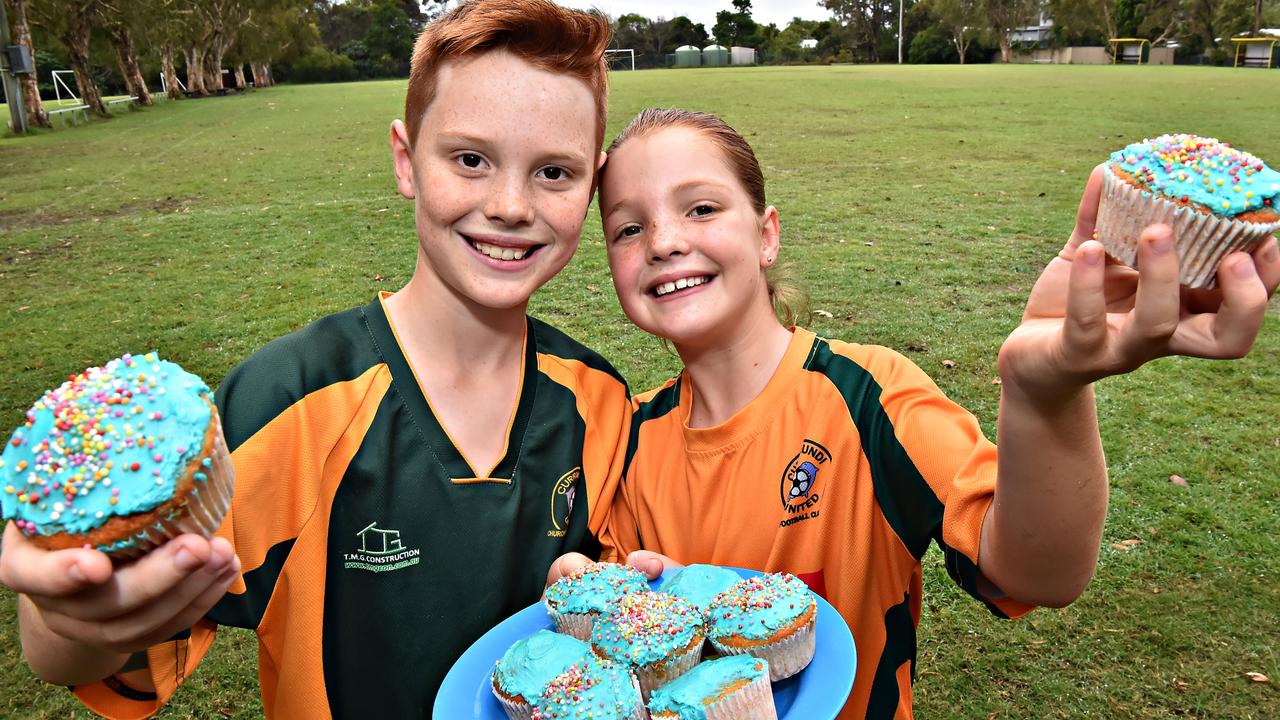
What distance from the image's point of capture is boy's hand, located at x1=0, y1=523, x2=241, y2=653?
1450mm

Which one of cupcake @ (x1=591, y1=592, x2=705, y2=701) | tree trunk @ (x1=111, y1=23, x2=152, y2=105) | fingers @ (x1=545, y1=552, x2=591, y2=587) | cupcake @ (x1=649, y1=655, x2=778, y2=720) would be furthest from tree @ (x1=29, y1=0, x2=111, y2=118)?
cupcake @ (x1=649, y1=655, x2=778, y2=720)

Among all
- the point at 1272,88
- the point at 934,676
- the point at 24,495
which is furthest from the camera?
the point at 1272,88

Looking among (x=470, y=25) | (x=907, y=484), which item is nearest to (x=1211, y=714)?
(x=907, y=484)

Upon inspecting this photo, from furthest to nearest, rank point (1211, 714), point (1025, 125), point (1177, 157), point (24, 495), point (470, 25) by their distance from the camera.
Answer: point (1025, 125) → point (1211, 714) → point (470, 25) → point (1177, 157) → point (24, 495)

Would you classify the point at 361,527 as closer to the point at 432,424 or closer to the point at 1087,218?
the point at 432,424

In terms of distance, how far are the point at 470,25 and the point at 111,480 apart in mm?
1523

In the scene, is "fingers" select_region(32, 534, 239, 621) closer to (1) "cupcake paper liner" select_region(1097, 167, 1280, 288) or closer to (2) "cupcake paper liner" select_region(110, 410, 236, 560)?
(2) "cupcake paper liner" select_region(110, 410, 236, 560)

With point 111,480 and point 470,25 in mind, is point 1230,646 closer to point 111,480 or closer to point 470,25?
point 470,25

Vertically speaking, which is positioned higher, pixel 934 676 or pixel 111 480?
pixel 111 480

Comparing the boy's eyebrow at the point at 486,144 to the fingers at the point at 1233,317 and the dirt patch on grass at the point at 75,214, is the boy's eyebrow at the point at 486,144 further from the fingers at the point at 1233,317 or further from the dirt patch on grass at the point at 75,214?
the dirt patch on grass at the point at 75,214

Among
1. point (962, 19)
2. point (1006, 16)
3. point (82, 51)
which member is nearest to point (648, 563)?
point (82, 51)

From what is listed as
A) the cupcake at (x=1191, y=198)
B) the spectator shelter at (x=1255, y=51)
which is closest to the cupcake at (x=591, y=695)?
the cupcake at (x=1191, y=198)

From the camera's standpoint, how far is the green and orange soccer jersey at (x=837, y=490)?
92.7 inches

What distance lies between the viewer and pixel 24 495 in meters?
1.61
